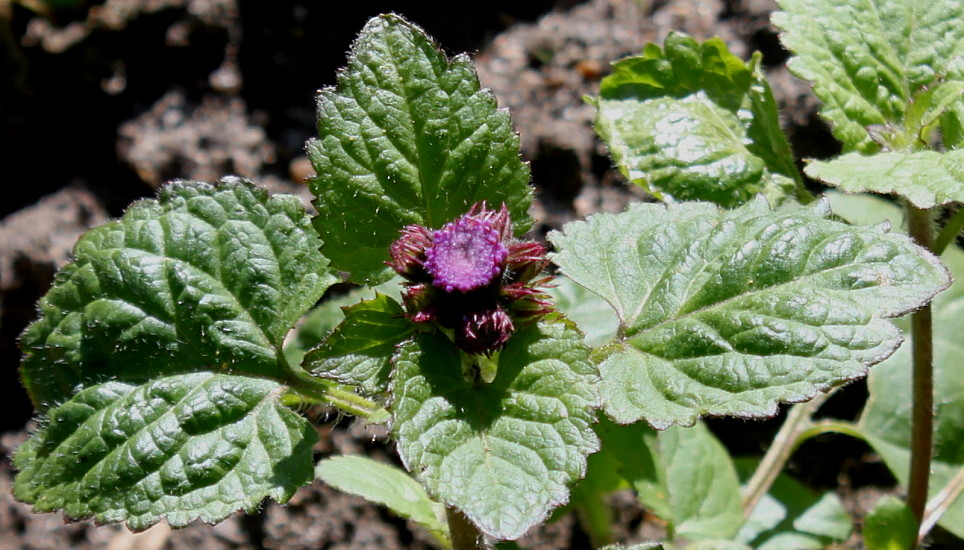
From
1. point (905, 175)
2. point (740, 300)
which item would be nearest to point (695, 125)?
point (905, 175)

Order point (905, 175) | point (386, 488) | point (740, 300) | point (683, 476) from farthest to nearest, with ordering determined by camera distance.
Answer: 1. point (683, 476)
2. point (386, 488)
3. point (905, 175)
4. point (740, 300)

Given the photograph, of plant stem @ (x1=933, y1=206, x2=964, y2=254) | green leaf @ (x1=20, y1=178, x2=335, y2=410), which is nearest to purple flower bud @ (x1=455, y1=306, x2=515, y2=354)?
green leaf @ (x1=20, y1=178, x2=335, y2=410)

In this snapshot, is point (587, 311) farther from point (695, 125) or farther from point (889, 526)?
point (889, 526)

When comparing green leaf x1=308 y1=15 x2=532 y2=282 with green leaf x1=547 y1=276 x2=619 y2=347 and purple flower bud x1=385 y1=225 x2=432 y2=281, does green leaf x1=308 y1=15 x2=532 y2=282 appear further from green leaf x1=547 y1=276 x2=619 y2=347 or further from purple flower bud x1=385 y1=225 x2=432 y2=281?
green leaf x1=547 y1=276 x2=619 y2=347

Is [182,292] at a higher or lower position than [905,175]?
lower

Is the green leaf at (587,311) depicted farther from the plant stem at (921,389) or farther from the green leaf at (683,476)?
the plant stem at (921,389)

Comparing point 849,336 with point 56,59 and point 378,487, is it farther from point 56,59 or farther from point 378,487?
point 56,59

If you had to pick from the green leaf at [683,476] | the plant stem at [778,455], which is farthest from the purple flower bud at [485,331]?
the plant stem at [778,455]
